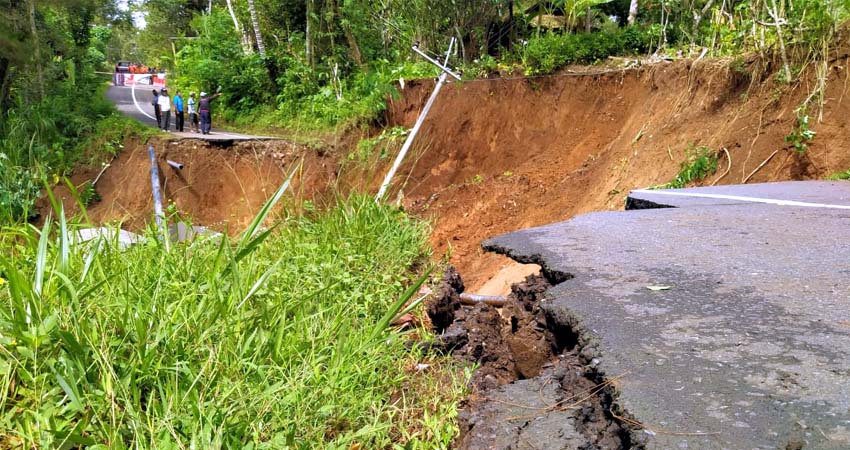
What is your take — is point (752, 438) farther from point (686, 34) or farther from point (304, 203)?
point (686, 34)

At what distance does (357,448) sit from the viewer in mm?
2268

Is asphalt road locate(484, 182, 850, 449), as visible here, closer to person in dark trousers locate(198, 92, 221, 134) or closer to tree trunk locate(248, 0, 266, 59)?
person in dark trousers locate(198, 92, 221, 134)

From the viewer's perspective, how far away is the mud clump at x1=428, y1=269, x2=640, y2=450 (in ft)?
6.08

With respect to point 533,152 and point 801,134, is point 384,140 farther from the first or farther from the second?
point 801,134

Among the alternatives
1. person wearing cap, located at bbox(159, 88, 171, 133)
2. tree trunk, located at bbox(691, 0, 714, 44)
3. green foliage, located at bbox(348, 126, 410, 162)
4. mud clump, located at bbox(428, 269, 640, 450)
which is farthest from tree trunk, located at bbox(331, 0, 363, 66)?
mud clump, located at bbox(428, 269, 640, 450)

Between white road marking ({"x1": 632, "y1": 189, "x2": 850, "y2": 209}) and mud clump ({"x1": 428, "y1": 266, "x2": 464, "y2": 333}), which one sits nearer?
mud clump ({"x1": 428, "y1": 266, "x2": 464, "y2": 333})

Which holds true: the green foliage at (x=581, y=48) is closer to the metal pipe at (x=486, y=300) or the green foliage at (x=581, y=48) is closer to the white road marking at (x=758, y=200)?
the white road marking at (x=758, y=200)

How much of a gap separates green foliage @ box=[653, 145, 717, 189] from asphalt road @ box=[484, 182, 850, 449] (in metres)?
3.10

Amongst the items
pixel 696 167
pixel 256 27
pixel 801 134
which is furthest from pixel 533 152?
pixel 256 27

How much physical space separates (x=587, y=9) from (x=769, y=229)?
36.3 ft

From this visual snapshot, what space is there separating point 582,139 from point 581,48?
1.86 meters

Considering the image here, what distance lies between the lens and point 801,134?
6.73 meters

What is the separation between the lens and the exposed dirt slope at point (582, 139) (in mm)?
7023

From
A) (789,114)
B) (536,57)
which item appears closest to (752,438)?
(789,114)
